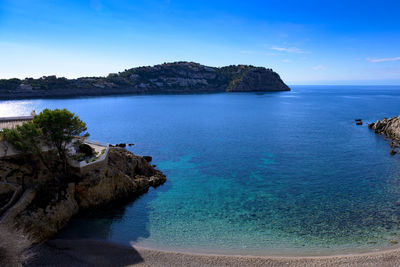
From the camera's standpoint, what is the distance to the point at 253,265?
18422mm

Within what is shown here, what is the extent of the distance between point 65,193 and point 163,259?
1151 cm

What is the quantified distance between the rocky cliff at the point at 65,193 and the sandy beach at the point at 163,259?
92.2 inches

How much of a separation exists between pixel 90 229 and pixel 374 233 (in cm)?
2413

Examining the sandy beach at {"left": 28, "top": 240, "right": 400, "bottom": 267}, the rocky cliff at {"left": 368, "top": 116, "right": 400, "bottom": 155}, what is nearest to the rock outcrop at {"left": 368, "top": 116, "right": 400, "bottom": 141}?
the rocky cliff at {"left": 368, "top": 116, "right": 400, "bottom": 155}

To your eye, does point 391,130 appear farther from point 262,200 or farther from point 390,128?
point 262,200

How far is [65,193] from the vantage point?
24141mm

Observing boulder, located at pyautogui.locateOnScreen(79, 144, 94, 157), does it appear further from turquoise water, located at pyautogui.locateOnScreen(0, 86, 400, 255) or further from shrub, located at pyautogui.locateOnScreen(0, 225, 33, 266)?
shrub, located at pyautogui.locateOnScreen(0, 225, 33, 266)

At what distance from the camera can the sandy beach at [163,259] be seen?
18.3 metres

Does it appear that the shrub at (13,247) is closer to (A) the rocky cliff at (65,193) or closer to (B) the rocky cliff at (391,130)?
(A) the rocky cliff at (65,193)

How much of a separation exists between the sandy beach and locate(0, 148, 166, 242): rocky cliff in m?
2.34

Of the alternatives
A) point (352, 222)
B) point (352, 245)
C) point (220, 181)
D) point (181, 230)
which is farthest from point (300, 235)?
point (220, 181)

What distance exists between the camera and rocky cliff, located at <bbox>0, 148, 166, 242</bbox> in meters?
20.5

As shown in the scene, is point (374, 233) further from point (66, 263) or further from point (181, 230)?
point (66, 263)

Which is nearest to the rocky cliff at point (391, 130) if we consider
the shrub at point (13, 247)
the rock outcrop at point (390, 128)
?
the rock outcrop at point (390, 128)
